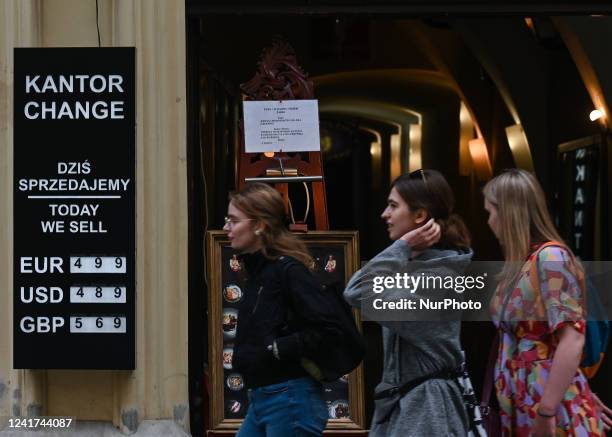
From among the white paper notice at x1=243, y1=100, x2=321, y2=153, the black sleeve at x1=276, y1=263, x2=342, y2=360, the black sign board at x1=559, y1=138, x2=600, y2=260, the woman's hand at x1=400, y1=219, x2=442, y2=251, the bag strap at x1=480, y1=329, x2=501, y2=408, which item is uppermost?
the white paper notice at x1=243, y1=100, x2=321, y2=153

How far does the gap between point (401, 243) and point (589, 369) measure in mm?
900

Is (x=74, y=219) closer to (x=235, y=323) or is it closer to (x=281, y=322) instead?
(x=235, y=323)

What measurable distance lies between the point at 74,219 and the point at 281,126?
54.8 inches

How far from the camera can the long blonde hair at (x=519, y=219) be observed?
4.31 m

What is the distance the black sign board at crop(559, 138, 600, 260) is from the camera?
836 centimetres

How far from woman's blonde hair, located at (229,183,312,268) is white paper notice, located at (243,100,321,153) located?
1.83 metres

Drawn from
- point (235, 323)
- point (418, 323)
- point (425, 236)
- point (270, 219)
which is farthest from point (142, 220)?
point (418, 323)

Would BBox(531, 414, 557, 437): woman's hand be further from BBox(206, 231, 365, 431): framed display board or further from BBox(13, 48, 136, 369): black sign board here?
BBox(13, 48, 136, 369): black sign board

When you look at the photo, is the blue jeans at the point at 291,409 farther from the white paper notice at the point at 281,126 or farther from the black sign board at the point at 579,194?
the black sign board at the point at 579,194

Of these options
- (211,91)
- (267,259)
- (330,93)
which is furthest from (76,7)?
(330,93)

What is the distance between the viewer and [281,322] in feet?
15.4

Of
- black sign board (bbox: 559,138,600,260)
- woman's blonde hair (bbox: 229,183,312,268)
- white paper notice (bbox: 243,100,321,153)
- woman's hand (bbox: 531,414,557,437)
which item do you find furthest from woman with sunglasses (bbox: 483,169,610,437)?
black sign board (bbox: 559,138,600,260)

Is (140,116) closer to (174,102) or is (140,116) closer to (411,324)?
(174,102)

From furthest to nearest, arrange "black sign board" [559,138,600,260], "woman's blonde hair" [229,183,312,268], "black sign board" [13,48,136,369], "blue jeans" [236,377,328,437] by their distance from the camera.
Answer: "black sign board" [559,138,600,260] → "black sign board" [13,48,136,369] → "woman's blonde hair" [229,183,312,268] → "blue jeans" [236,377,328,437]
